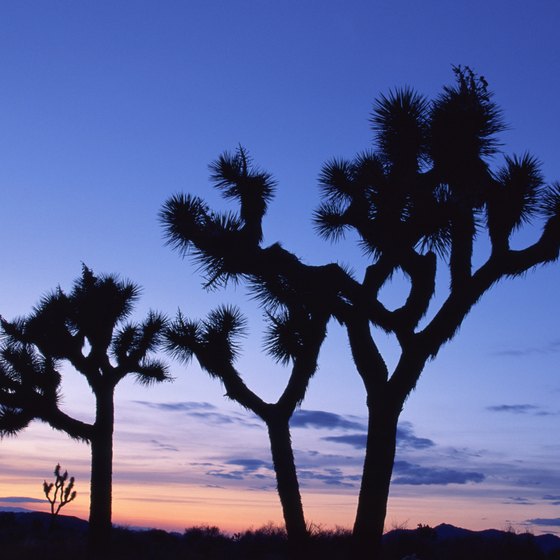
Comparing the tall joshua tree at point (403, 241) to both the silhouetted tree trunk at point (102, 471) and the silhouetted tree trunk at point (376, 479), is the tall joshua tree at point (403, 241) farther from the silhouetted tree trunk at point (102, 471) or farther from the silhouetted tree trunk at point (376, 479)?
the silhouetted tree trunk at point (102, 471)

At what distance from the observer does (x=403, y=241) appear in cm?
1099

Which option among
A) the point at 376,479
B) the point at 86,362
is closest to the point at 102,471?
the point at 86,362

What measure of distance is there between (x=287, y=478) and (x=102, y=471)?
5.75 metres

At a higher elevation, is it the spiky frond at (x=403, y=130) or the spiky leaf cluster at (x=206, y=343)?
the spiky frond at (x=403, y=130)

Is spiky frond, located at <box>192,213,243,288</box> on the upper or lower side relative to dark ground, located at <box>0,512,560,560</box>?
upper

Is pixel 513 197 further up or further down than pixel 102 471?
further up

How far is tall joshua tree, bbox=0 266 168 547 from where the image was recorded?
625 inches

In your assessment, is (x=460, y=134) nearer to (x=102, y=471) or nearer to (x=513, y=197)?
(x=513, y=197)

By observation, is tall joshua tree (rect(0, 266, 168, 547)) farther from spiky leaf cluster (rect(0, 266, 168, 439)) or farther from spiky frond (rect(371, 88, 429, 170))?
spiky frond (rect(371, 88, 429, 170))

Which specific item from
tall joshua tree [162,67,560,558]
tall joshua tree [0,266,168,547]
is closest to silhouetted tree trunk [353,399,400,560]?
tall joshua tree [162,67,560,558]

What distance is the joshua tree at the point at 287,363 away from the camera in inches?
477

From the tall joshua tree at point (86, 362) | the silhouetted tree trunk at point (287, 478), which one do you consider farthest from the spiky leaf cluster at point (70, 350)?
the silhouetted tree trunk at point (287, 478)

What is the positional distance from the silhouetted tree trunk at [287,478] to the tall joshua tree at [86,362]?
4.53m

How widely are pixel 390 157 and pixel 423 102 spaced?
3.17ft
